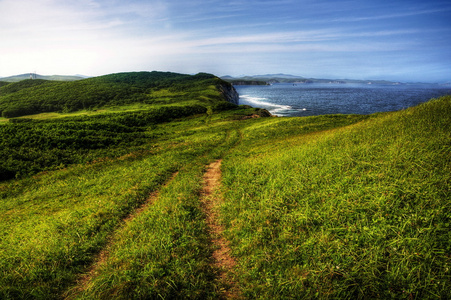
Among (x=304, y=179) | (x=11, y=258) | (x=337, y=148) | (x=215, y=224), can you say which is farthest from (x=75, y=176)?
(x=337, y=148)

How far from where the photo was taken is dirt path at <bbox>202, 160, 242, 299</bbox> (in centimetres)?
605

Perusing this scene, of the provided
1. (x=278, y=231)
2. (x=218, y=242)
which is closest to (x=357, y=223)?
(x=278, y=231)

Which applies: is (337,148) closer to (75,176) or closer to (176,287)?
(176,287)

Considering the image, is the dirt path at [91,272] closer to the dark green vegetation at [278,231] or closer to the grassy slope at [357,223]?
the dark green vegetation at [278,231]

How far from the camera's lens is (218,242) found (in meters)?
8.00

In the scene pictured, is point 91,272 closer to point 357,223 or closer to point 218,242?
point 218,242

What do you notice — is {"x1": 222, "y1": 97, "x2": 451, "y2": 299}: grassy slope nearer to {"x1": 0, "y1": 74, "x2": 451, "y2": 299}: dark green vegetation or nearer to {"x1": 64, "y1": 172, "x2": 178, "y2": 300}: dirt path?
{"x1": 0, "y1": 74, "x2": 451, "y2": 299}: dark green vegetation

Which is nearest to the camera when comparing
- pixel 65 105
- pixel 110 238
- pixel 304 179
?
pixel 110 238

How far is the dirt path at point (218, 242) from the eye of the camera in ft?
19.9

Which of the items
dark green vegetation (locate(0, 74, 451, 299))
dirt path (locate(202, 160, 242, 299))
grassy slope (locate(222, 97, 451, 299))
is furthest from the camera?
dirt path (locate(202, 160, 242, 299))

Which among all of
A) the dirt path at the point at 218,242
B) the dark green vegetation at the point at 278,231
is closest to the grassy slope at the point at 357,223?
the dark green vegetation at the point at 278,231

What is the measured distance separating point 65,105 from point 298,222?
4290 inches

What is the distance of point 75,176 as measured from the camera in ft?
62.6

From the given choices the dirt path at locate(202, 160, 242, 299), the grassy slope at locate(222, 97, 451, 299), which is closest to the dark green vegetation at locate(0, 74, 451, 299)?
the grassy slope at locate(222, 97, 451, 299)
